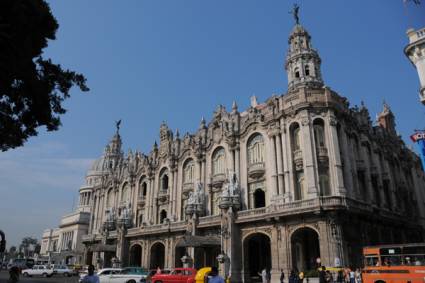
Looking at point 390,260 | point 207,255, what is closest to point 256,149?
point 207,255

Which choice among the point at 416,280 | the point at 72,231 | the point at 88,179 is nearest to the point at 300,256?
the point at 416,280

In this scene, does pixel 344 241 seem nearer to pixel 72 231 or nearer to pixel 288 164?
pixel 288 164

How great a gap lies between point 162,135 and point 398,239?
31.6 m

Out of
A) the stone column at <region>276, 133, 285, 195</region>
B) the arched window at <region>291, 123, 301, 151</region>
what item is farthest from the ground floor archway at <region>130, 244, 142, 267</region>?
the arched window at <region>291, 123, 301, 151</region>

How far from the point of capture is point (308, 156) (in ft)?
105

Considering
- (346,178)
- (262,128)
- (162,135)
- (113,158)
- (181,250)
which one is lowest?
(181,250)

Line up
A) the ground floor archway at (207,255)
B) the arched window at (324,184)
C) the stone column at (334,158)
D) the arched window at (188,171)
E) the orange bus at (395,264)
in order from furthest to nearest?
1. the arched window at (188,171)
2. the ground floor archway at (207,255)
3. the arched window at (324,184)
4. the stone column at (334,158)
5. the orange bus at (395,264)

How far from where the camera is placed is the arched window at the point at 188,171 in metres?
43.6

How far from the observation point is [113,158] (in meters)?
80.2

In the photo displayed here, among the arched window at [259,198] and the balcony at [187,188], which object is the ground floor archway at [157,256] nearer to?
the balcony at [187,188]

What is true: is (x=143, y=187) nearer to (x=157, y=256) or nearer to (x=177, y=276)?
(x=157, y=256)

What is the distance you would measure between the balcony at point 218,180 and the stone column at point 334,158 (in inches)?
472

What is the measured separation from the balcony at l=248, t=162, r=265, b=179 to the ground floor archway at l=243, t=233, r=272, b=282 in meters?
5.84

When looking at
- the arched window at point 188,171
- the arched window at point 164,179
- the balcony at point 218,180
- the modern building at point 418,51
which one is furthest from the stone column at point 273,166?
the arched window at point 164,179
